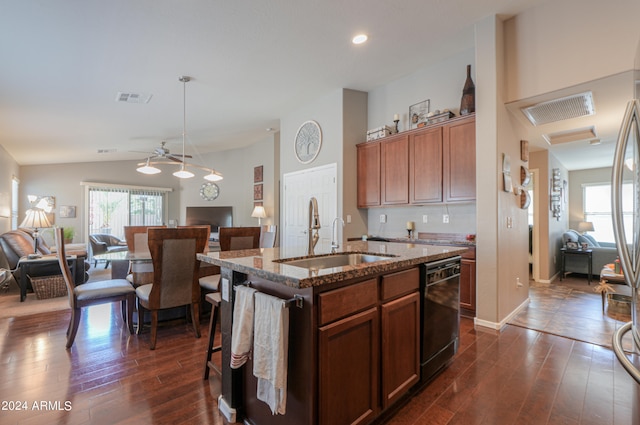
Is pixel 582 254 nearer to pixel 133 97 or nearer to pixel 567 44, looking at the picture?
pixel 567 44

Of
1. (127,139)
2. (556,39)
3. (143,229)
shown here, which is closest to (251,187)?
(127,139)

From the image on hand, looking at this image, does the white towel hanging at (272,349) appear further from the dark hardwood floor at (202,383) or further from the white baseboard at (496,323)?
the white baseboard at (496,323)

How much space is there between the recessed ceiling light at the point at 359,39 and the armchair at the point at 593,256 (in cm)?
575

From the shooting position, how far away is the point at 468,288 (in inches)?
134

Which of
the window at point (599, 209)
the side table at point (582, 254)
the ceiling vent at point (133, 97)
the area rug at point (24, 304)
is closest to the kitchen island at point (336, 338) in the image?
the area rug at point (24, 304)

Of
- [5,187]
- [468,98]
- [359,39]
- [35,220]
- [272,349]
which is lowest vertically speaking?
[272,349]

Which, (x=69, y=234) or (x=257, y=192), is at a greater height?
(x=257, y=192)

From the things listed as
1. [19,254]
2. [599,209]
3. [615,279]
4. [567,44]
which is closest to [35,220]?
[19,254]

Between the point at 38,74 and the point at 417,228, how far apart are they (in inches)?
198

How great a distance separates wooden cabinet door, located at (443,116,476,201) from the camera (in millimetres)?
3441

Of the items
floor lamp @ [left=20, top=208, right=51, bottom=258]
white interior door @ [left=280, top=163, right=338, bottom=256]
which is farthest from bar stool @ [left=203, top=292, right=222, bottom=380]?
floor lamp @ [left=20, top=208, right=51, bottom=258]

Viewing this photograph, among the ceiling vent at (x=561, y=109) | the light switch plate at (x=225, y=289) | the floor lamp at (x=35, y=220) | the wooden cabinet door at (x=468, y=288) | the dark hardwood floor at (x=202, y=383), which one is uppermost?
the ceiling vent at (x=561, y=109)

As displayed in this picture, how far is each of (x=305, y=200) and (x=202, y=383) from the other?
359cm

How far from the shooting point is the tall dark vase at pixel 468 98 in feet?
11.4
